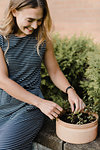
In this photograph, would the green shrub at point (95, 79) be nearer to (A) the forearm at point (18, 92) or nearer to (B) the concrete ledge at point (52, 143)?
(B) the concrete ledge at point (52, 143)

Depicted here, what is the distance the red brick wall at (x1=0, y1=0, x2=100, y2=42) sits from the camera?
476 cm

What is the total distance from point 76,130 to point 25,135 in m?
0.45

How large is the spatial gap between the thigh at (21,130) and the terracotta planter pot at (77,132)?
0.24 m

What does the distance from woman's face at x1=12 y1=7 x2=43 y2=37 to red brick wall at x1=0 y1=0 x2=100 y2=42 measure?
8.99 ft

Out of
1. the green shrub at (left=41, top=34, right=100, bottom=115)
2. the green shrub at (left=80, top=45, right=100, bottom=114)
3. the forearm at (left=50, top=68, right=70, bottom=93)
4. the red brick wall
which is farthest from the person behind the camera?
the red brick wall

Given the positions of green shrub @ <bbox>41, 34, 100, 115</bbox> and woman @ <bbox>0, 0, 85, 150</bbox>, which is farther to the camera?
green shrub @ <bbox>41, 34, 100, 115</bbox>

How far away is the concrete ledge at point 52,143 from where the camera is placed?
6.13ft

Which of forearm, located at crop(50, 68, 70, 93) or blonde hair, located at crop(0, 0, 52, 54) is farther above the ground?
blonde hair, located at crop(0, 0, 52, 54)

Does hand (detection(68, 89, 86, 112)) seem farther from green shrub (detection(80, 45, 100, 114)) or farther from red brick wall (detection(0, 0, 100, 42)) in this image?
red brick wall (detection(0, 0, 100, 42))

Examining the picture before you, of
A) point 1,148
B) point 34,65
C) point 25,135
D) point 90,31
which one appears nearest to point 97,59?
point 34,65

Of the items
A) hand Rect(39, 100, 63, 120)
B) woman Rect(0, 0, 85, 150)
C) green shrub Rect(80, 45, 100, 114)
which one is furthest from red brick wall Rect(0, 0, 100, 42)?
hand Rect(39, 100, 63, 120)

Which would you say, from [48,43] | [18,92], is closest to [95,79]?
[48,43]

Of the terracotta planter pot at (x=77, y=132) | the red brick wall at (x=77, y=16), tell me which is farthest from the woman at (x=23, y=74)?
the red brick wall at (x=77, y=16)

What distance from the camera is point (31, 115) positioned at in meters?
2.01
